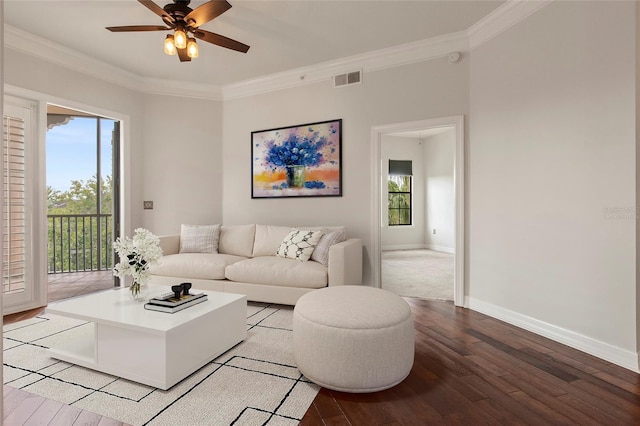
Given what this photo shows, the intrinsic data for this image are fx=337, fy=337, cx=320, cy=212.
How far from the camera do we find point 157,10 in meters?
2.62

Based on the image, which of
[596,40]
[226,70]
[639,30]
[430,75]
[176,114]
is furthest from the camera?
[176,114]

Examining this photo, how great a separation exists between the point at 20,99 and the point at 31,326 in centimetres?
233

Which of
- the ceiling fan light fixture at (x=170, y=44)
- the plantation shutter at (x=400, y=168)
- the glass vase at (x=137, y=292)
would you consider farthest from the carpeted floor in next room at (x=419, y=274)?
the ceiling fan light fixture at (x=170, y=44)

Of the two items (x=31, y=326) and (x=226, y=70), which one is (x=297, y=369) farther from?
(x=226, y=70)

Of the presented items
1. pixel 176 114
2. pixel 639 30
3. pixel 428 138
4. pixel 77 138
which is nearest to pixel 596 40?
pixel 639 30

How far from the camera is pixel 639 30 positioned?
87.8 inches

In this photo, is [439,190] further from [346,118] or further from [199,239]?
[199,239]

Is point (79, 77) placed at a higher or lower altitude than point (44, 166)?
higher

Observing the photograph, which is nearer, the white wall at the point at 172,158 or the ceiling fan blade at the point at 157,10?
the ceiling fan blade at the point at 157,10

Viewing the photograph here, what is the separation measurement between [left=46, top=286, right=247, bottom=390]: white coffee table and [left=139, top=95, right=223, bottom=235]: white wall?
253cm

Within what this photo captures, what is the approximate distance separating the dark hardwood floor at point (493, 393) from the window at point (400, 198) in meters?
5.87

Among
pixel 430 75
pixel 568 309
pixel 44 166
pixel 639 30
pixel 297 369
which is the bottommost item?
pixel 297 369

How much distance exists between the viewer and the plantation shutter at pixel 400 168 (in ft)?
27.0

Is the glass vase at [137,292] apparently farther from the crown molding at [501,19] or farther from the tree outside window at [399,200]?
the tree outside window at [399,200]
